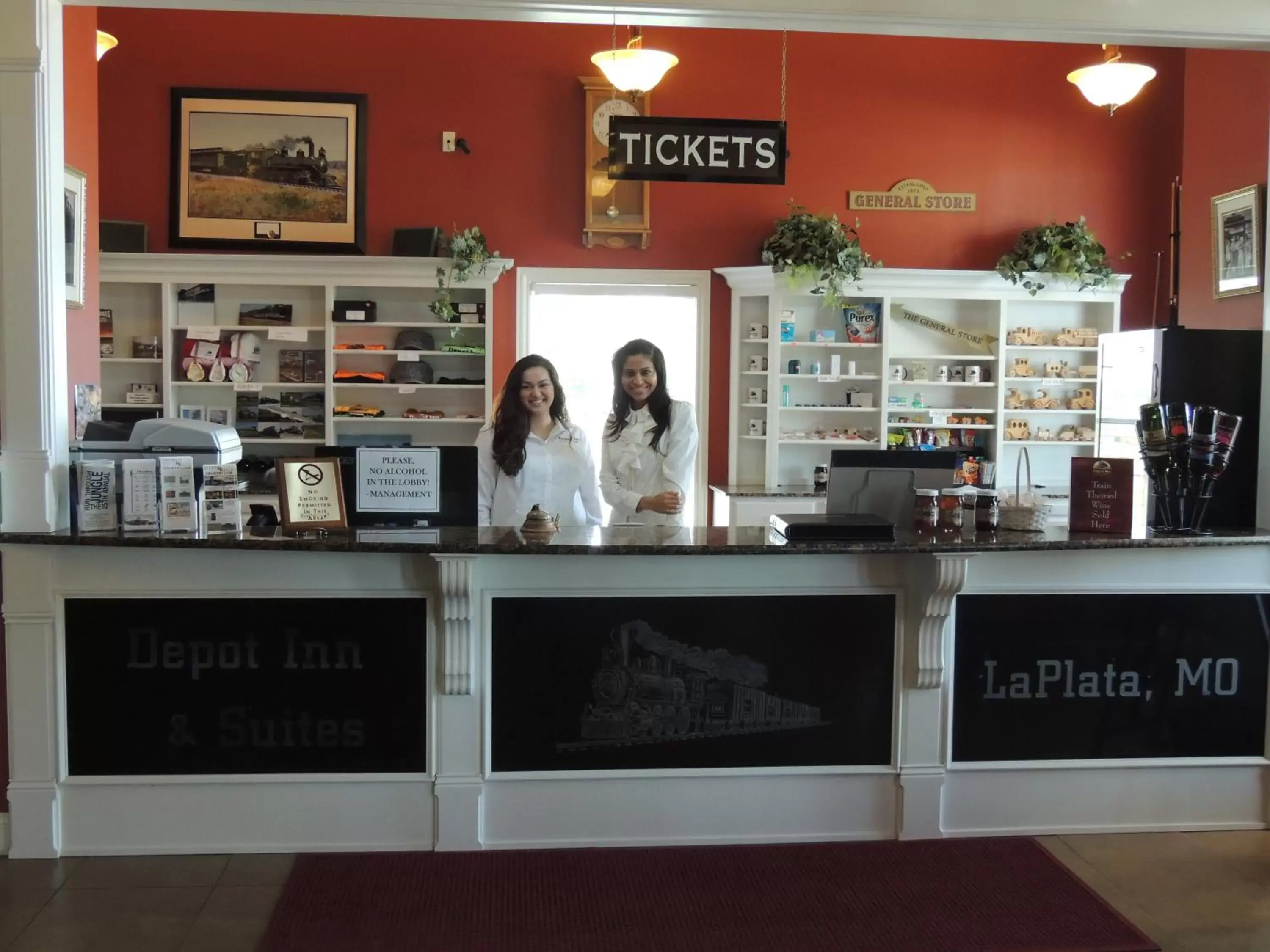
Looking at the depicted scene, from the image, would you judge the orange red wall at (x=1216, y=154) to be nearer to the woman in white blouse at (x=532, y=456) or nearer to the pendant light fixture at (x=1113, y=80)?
the pendant light fixture at (x=1113, y=80)

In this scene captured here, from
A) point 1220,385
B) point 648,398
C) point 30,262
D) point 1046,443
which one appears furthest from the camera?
point 1046,443

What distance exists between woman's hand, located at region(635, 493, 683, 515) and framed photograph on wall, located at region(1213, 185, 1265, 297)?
90.5 inches

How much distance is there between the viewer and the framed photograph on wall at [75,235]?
360 centimetres

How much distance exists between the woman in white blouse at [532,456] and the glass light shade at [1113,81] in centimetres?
362

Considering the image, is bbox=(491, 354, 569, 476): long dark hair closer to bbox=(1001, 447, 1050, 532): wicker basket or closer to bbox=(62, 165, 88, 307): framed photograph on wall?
bbox=(62, 165, 88, 307): framed photograph on wall

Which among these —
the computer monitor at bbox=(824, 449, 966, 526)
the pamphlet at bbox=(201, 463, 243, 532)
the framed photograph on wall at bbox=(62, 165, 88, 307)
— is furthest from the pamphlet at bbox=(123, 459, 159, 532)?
the computer monitor at bbox=(824, 449, 966, 526)

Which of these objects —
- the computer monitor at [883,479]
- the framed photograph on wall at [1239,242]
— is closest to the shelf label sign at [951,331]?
the framed photograph on wall at [1239,242]

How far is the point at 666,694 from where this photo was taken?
11.0 ft

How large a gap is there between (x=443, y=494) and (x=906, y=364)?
15.0 ft

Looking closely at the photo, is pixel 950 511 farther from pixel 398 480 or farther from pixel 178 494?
pixel 178 494

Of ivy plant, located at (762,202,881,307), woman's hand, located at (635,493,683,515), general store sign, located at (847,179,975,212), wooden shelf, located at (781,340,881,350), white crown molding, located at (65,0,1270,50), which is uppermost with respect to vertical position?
general store sign, located at (847,179,975,212)

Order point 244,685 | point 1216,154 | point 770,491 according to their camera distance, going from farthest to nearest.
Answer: point 770,491 → point 1216,154 → point 244,685

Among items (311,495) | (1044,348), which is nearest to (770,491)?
(1044,348)

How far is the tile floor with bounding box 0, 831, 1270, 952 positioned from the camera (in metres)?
2.81
